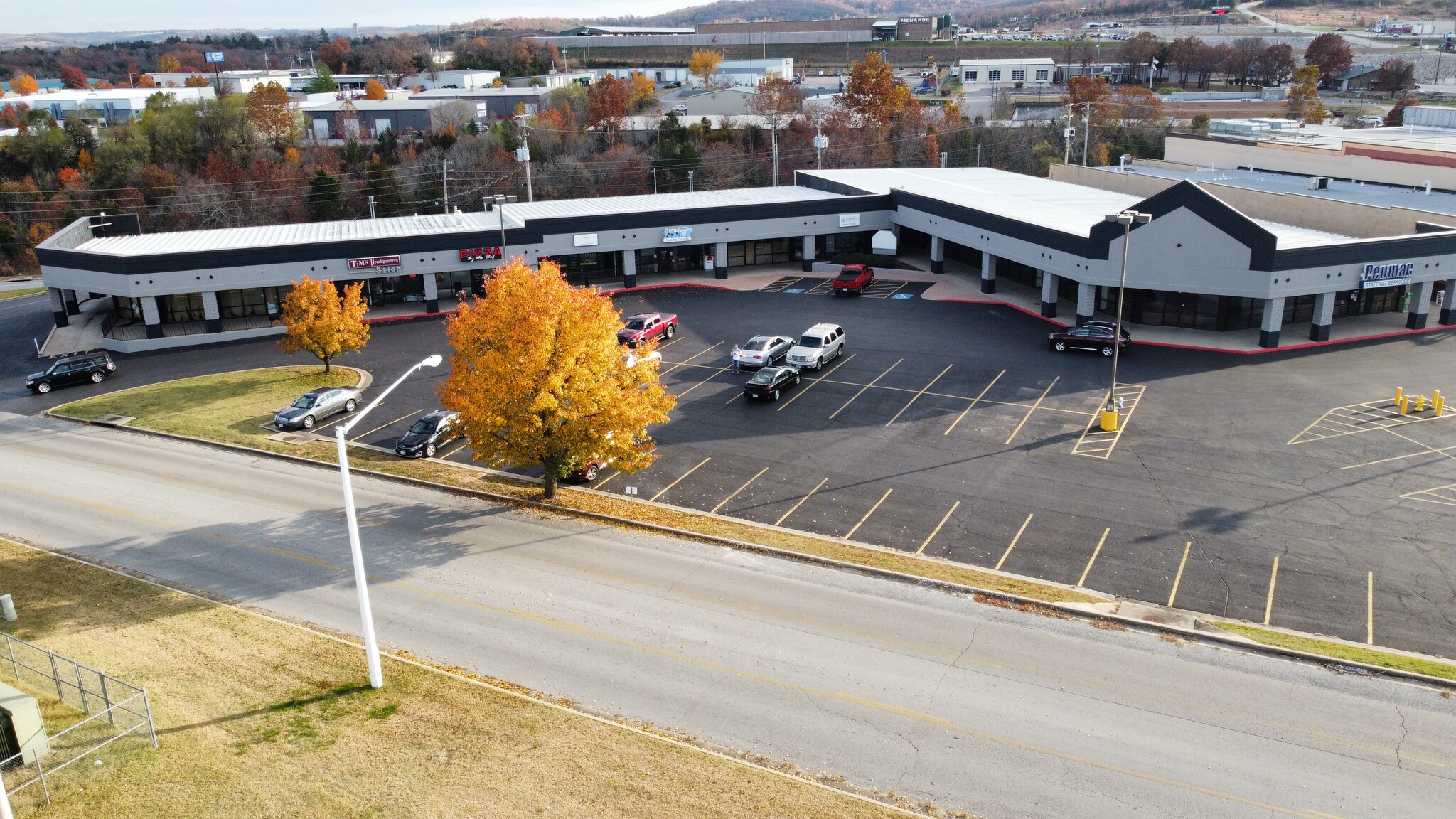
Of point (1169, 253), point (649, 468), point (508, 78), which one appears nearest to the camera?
point (649, 468)

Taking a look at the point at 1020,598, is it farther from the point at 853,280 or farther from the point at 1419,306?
the point at 1419,306

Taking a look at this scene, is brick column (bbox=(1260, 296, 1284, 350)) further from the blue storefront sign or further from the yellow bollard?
the yellow bollard

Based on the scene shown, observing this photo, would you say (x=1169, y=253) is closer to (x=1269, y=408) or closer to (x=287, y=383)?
(x=1269, y=408)

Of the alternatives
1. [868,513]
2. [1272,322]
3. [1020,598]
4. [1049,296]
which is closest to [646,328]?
[1049,296]

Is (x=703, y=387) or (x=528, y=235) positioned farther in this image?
(x=528, y=235)

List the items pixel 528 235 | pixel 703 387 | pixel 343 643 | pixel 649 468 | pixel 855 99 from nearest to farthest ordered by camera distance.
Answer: pixel 343 643 → pixel 649 468 → pixel 703 387 → pixel 528 235 → pixel 855 99

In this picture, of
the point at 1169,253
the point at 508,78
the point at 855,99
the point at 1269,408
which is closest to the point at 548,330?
the point at 1269,408

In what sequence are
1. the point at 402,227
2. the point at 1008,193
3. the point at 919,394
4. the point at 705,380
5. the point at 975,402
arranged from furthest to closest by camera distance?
the point at 1008,193 → the point at 402,227 → the point at 705,380 → the point at 919,394 → the point at 975,402
